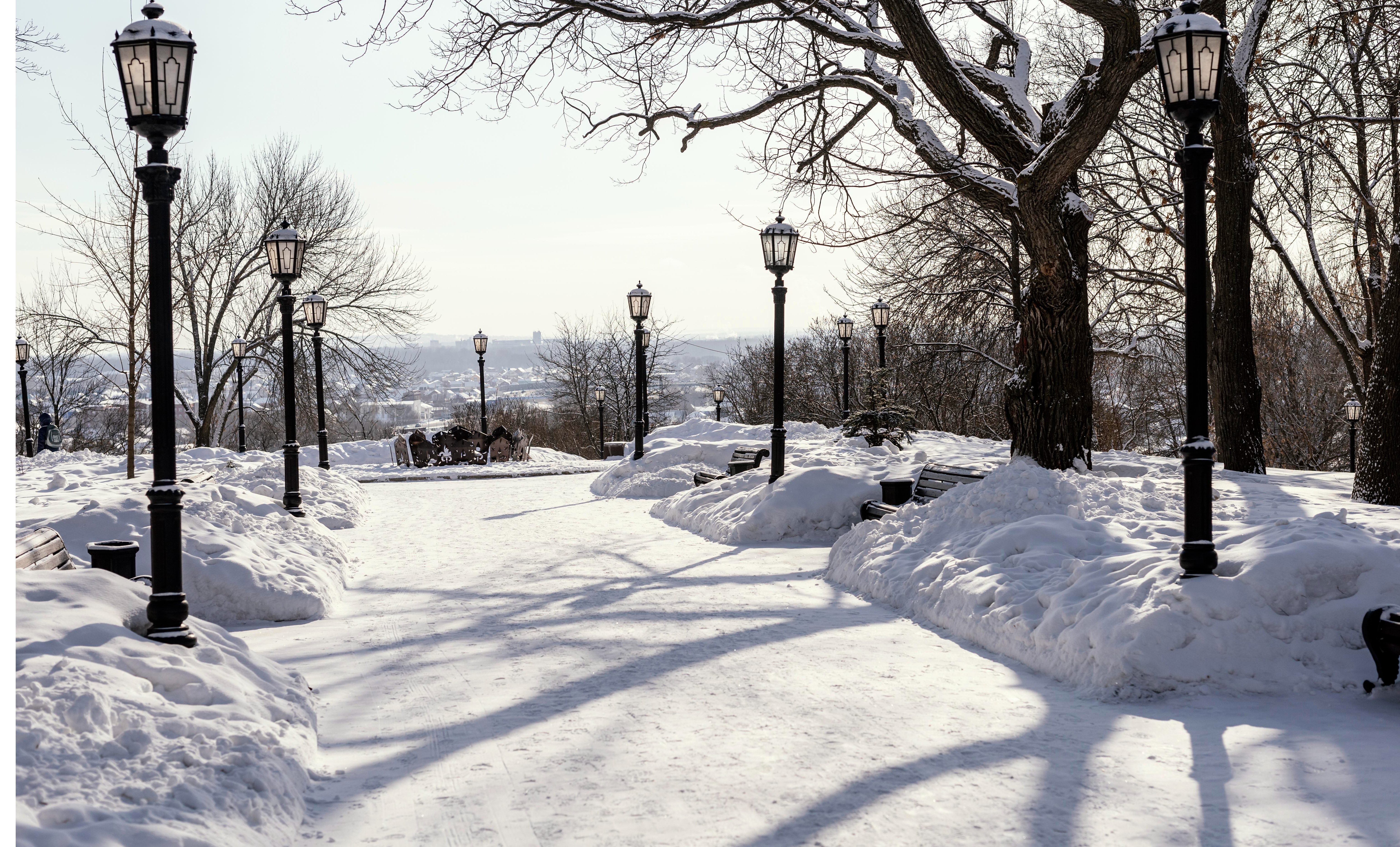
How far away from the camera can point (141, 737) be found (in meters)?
3.65

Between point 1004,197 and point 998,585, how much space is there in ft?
17.7

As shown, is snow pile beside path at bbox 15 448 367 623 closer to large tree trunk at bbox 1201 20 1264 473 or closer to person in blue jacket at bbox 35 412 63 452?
large tree trunk at bbox 1201 20 1264 473

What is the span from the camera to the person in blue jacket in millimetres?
32434

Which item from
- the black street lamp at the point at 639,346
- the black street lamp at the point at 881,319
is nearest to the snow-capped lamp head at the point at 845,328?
the black street lamp at the point at 881,319

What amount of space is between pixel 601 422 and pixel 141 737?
3972cm

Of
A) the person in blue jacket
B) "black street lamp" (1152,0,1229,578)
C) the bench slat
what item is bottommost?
the bench slat

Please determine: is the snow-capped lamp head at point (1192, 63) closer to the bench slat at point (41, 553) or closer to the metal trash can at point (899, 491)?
the metal trash can at point (899, 491)

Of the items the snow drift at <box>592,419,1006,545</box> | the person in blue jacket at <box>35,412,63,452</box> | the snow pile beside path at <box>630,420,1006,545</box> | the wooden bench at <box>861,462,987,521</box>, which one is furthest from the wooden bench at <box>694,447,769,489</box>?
the person in blue jacket at <box>35,412,63,452</box>

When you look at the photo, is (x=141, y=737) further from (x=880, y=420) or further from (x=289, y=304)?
(x=880, y=420)

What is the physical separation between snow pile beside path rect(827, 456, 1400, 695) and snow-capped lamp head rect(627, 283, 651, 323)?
40.9ft

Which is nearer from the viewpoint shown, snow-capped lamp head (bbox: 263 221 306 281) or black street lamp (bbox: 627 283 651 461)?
snow-capped lamp head (bbox: 263 221 306 281)

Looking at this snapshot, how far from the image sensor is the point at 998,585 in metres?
6.61

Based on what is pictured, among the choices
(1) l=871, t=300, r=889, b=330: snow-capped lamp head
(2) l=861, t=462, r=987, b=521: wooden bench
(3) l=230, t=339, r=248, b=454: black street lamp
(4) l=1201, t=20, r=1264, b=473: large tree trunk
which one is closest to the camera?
(2) l=861, t=462, r=987, b=521: wooden bench

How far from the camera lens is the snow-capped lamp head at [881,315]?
22812 millimetres
